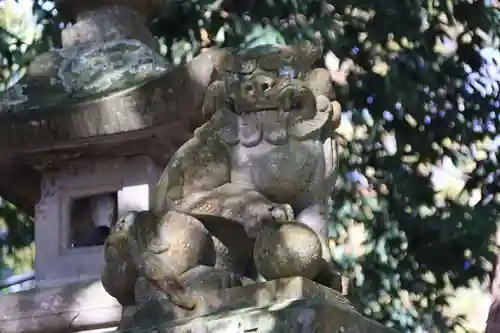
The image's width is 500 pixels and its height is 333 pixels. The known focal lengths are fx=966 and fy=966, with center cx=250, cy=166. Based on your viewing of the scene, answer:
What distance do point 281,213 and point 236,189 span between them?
6.9 inches

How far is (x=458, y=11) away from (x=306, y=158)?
3.55 meters

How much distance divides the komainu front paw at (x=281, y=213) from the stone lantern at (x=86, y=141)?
2.06 feet

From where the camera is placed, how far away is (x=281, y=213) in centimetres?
297

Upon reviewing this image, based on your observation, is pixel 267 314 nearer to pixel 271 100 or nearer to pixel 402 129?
pixel 271 100

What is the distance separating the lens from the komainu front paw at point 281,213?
2.96 meters

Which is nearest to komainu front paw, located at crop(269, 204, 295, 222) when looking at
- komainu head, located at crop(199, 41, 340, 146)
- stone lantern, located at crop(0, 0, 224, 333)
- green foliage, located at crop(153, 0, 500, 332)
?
komainu head, located at crop(199, 41, 340, 146)

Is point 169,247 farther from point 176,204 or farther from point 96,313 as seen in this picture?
point 96,313

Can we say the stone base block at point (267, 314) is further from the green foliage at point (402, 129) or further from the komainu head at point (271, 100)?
the green foliage at point (402, 129)

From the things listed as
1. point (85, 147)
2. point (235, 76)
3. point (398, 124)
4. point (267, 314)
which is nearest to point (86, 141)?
point (85, 147)

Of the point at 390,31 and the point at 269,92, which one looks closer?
the point at 269,92

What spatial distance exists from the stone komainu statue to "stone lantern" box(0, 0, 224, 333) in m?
Answer: 0.31

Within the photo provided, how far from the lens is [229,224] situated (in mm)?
3047

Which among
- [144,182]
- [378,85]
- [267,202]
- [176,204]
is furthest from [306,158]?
[378,85]

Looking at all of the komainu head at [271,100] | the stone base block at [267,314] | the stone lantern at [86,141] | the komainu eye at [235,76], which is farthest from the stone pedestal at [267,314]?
the komainu eye at [235,76]
